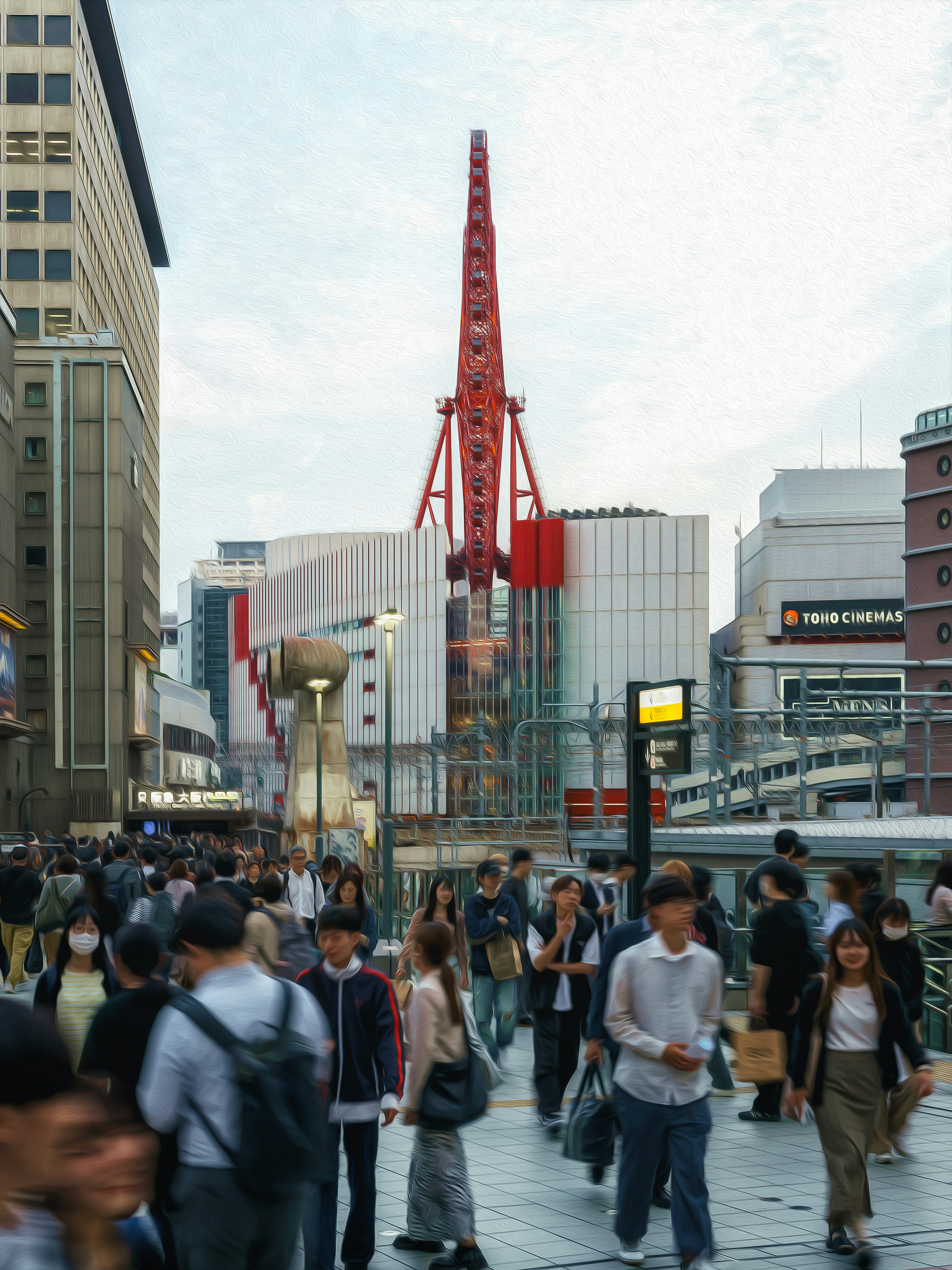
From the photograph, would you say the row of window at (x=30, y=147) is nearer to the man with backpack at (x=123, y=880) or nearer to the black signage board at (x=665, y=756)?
the man with backpack at (x=123, y=880)

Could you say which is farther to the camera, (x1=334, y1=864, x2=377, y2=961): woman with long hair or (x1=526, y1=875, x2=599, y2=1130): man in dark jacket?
(x1=334, y1=864, x2=377, y2=961): woman with long hair

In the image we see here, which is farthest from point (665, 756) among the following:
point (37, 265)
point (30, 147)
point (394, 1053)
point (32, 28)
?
point (32, 28)

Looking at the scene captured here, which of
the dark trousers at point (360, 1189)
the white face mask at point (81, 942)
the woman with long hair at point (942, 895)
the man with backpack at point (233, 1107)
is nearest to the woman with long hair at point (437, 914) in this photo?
the white face mask at point (81, 942)

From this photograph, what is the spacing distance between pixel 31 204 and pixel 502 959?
2498 inches

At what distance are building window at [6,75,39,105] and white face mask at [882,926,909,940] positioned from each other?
67.6 metres

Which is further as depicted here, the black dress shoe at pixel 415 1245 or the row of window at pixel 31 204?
the row of window at pixel 31 204

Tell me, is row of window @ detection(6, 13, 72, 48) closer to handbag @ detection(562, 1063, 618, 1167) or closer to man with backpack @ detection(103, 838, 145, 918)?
man with backpack @ detection(103, 838, 145, 918)

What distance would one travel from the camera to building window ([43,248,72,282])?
67.2 meters

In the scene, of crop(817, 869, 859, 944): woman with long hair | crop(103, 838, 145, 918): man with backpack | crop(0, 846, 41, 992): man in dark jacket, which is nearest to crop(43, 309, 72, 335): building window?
crop(0, 846, 41, 992): man in dark jacket

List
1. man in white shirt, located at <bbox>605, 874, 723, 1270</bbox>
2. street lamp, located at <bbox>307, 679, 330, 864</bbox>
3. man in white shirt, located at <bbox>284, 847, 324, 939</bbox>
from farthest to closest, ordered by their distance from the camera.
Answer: street lamp, located at <bbox>307, 679, 330, 864</bbox>, man in white shirt, located at <bbox>284, 847, 324, 939</bbox>, man in white shirt, located at <bbox>605, 874, 723, 1270</bbox>

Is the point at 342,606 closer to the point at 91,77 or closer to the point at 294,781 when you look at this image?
the point at 91,77

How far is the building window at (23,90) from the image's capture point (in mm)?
66500

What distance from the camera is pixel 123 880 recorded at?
43.9ft

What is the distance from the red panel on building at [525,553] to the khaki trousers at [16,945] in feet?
196
